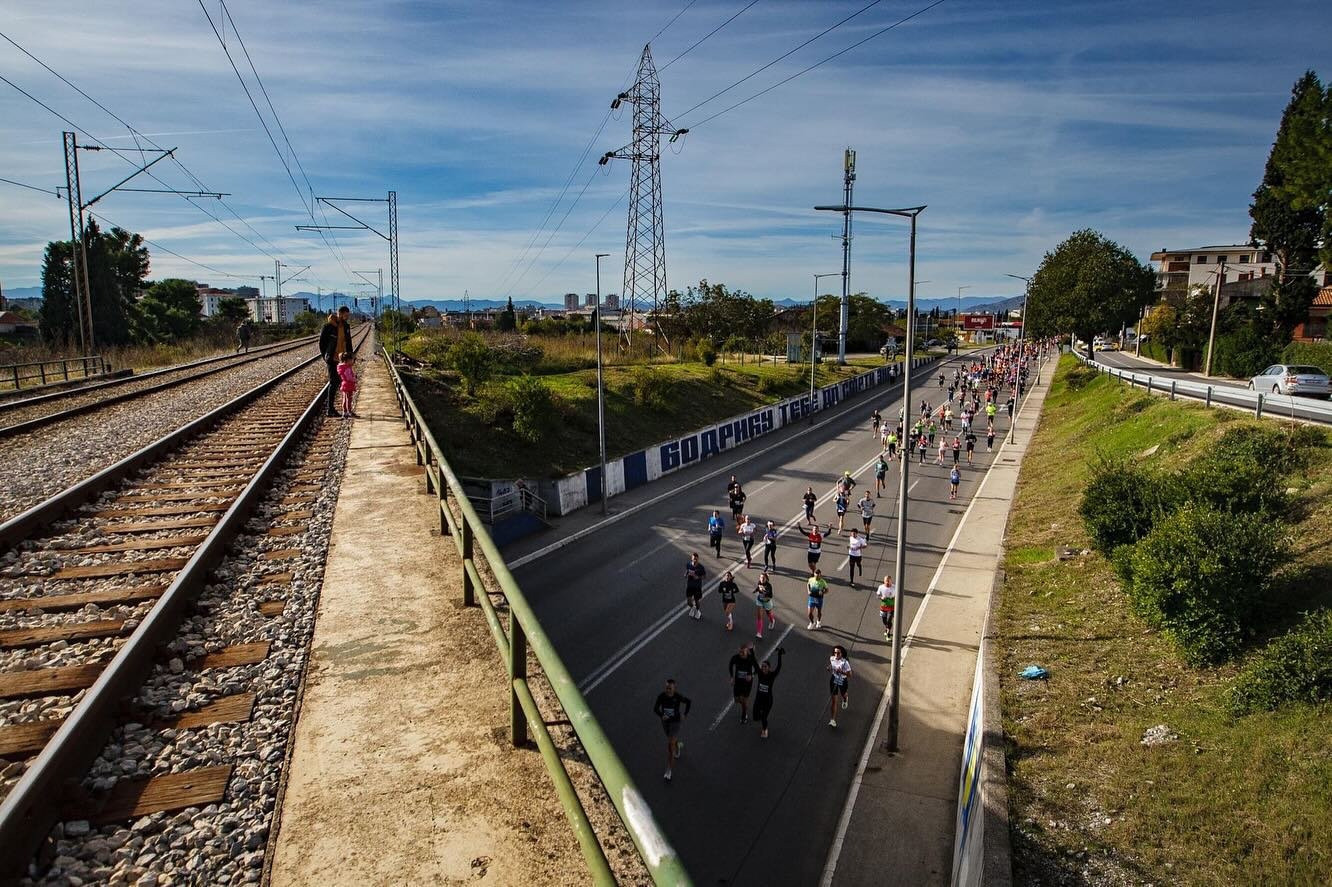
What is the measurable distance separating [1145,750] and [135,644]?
12039mm

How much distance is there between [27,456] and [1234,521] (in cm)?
2094

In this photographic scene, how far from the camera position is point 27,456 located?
41.3 ft

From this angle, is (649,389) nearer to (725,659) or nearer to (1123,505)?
(725,659)

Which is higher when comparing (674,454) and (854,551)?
(674,454)

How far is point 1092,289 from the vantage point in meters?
61.6

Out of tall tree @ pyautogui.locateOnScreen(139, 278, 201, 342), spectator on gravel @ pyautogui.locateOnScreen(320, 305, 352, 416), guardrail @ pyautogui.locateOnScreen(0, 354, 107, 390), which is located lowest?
guardrail @ pyautogui.locateOnScreen(0, 354, 107, 390)

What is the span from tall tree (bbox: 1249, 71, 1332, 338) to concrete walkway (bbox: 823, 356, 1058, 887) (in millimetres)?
29479

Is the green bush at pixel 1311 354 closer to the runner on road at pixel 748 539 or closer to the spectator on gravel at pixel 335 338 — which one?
the runner on road at pixel 748 539

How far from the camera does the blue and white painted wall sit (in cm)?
2889

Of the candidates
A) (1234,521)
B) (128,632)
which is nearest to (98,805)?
(128,632)

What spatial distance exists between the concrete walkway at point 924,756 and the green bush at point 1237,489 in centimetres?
573

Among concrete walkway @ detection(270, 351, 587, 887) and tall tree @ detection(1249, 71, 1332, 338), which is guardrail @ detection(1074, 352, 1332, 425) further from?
concrete walkway @ detection(270, 351, 587, 887)

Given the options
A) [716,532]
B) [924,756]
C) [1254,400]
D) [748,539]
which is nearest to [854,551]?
[748,539]

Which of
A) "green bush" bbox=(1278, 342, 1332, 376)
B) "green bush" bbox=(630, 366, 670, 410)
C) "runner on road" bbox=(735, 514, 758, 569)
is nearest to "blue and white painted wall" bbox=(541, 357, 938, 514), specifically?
"green bush" bbox=(630, 366, 670, 410)
